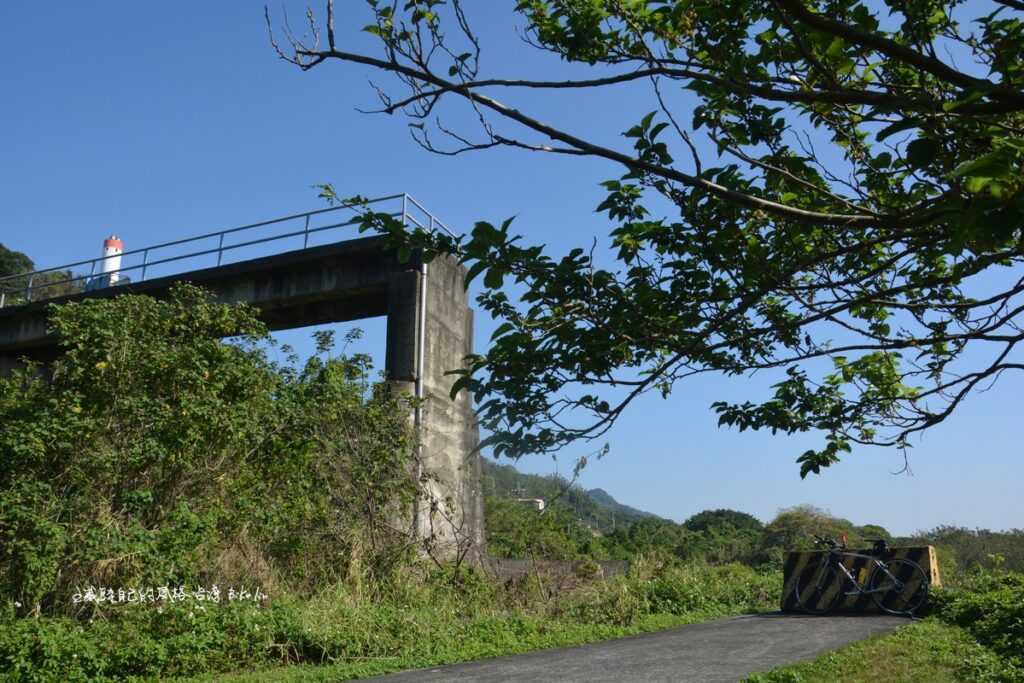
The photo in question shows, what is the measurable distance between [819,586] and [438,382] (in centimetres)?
842

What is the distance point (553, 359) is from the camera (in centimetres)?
362

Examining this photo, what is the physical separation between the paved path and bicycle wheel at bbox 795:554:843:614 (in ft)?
6.81

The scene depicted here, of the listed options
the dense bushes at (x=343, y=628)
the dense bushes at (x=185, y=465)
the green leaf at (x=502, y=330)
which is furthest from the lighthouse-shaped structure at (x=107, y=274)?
the green leaf at (x=502, y=330)

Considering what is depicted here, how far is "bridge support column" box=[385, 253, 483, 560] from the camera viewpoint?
13.9 metres

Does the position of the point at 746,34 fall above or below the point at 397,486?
above

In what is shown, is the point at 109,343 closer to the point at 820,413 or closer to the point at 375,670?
the point at 375,670

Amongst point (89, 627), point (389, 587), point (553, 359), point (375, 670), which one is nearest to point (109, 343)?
point (89, 627)

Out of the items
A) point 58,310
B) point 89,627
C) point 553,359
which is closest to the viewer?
point 553,359

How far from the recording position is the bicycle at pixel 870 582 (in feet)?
41.8

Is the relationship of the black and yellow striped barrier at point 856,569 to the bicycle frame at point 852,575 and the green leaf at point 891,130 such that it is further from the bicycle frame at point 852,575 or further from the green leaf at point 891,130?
the green leaf at point 891,130

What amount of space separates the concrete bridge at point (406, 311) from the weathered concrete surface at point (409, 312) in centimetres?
2

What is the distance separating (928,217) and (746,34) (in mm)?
1412

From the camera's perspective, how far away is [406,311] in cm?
1775

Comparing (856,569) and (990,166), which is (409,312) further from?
(990,166)
